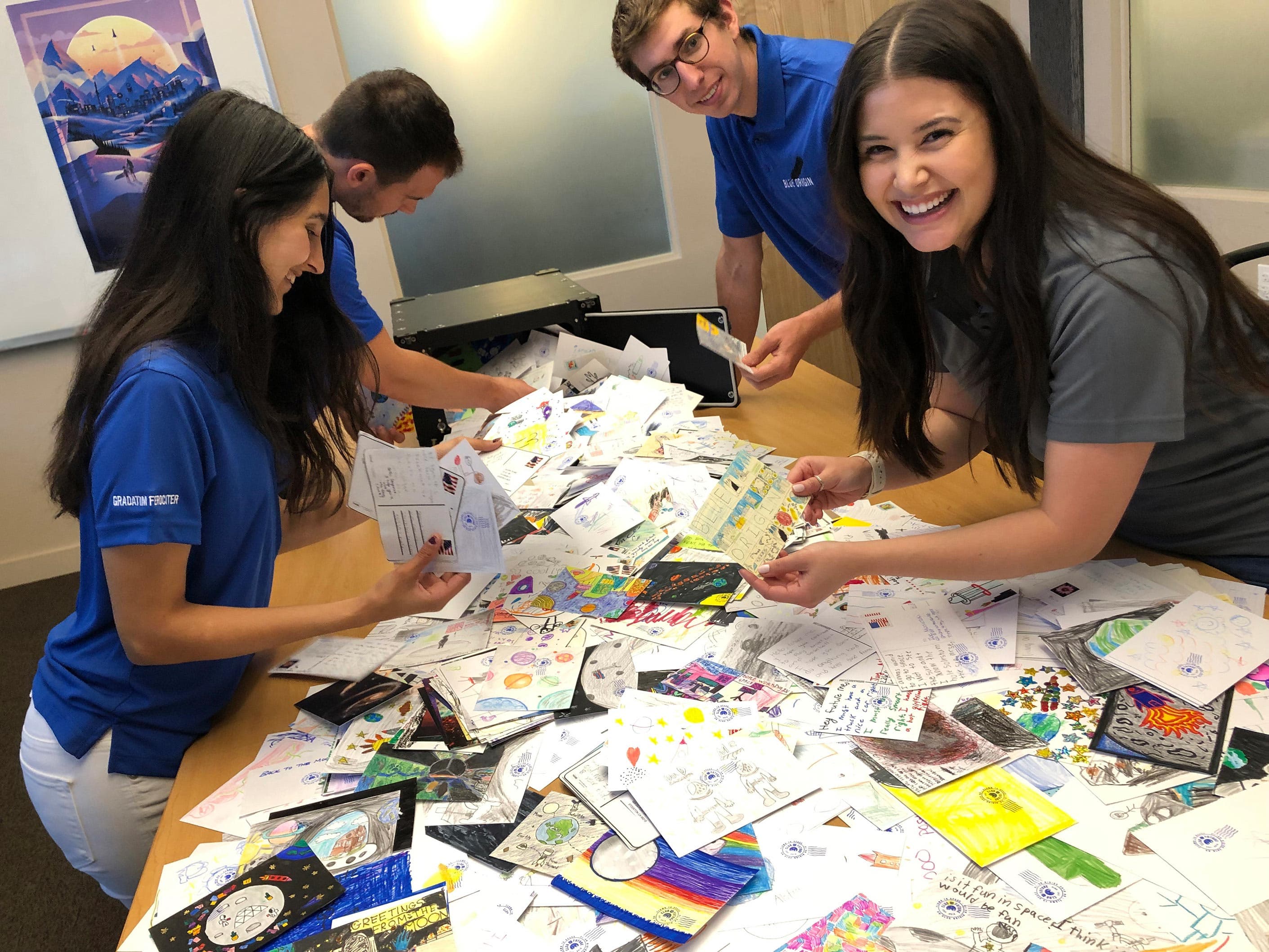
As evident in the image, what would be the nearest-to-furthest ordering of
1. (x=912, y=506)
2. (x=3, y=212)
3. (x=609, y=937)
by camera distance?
1. (x=609, y=937)
2. (x=912, y=506)
3. (x=3, y=212)

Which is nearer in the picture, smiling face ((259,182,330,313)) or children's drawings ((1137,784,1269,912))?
children's drawings ((1137,784,1269,912))

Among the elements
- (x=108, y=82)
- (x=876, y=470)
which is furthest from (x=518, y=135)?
(x=876, y=470)

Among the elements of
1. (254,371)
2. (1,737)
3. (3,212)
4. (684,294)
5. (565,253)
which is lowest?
(1,737)

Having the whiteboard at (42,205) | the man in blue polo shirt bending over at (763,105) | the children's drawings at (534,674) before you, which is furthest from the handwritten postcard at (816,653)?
the whiteboard at (42,205)

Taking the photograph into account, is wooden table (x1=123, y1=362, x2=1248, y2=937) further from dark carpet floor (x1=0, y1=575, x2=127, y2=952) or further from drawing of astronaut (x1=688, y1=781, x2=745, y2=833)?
dark carpet floor (x1=0, y1=575, x2=127, y2=952)

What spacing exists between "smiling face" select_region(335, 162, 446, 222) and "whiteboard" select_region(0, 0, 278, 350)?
1.61m

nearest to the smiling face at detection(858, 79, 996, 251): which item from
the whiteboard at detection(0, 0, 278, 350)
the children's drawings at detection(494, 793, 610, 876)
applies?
the children's drawings at detection(494, 793, 610, 876)

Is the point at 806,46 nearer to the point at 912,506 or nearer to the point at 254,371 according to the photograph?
the point at 912,506

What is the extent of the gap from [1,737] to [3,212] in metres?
1.94

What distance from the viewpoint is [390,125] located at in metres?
1.99

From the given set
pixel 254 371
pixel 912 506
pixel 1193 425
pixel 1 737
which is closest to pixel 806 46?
pixel 912 506

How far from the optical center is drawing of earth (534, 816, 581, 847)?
38.8 inches

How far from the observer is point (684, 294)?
4.01 meters

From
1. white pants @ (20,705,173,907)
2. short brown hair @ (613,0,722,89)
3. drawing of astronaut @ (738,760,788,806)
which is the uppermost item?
short brown hair @ (613,0,722,89)
